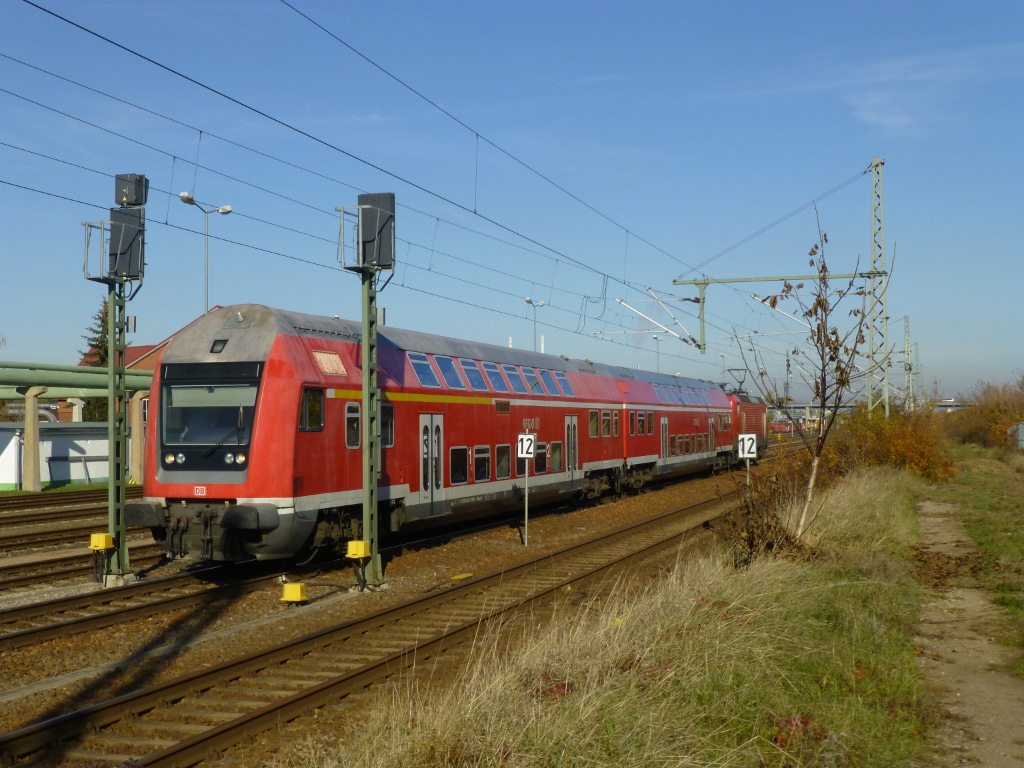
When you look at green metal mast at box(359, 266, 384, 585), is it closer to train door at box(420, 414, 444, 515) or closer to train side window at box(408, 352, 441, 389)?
train door at box(420, 414, 444, 515)

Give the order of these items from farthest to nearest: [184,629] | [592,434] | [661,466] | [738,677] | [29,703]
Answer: [661,466], [592,434], [184,629], [29,703], [738,677]

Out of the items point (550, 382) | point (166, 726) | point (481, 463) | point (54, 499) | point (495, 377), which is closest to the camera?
point (166, 726)

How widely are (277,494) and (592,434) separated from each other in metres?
12.5

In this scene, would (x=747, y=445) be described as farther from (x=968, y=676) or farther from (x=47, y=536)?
(x=47, y=536)

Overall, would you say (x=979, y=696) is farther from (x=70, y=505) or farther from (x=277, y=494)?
(x=70, y=505)

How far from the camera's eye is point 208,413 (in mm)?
13031

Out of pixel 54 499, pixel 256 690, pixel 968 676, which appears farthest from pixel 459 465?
pixel 54 499

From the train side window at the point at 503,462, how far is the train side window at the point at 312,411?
19.8ft

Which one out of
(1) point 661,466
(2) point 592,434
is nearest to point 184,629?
(2) point 592,434

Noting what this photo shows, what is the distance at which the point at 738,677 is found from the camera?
24.0ft

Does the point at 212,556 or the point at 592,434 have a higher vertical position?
the point at 592,434

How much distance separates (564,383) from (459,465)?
19.5ft

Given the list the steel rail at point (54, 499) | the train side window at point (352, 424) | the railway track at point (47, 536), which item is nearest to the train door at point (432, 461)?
the train side window at point (352, 424)

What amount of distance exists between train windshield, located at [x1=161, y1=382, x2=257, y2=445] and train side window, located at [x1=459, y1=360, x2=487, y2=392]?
5783 mm
